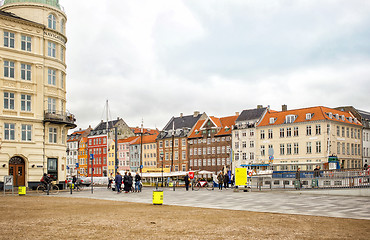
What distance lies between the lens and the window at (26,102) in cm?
4528

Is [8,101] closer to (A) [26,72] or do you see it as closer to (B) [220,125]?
(A) [26,72]

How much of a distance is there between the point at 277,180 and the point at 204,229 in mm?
25655

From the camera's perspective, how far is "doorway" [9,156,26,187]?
44.4 m

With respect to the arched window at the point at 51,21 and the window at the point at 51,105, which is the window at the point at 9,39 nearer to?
the arched window at the point at 51,21

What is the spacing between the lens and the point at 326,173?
3212cm

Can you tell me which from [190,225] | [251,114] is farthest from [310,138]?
[190,225]

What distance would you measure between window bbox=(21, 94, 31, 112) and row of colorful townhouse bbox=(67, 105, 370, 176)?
55.0 ft

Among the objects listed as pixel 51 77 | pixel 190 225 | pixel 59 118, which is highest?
pixel 51 77

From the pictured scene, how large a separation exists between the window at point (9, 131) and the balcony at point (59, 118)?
3429 mm

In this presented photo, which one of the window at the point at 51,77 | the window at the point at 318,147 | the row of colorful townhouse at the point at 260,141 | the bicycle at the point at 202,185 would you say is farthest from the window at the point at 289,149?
the window at the point at 51,77

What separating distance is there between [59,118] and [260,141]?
51.0 metres

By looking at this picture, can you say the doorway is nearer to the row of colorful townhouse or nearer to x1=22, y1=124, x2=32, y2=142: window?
x1=22, y1=124, x2=32, y2=142: window

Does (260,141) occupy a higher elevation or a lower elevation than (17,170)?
higher

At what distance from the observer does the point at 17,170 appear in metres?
44.9
